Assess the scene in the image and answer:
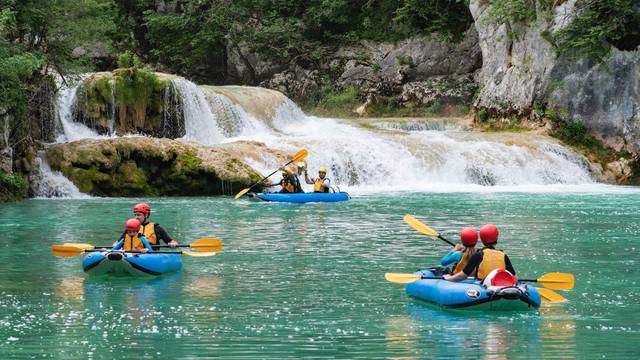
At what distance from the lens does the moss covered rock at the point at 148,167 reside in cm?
2319

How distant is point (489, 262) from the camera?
9.52 metres

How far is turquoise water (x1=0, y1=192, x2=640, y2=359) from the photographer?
811 centimetres

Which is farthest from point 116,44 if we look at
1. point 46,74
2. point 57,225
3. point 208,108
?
point 57,225

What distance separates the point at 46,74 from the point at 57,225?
29.3 ft

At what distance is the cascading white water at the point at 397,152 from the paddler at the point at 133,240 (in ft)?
44.3

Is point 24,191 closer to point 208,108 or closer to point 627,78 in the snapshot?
point 208,108

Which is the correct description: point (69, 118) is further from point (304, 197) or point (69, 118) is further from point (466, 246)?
point (466, 246)

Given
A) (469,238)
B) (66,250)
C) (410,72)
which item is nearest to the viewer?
(469,238)

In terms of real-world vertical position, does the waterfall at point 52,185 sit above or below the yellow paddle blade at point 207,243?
above

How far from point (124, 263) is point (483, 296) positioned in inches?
176

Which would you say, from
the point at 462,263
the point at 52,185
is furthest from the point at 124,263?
the point at 52,185

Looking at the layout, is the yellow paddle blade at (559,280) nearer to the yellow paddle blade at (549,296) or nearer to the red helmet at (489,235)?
the yellow paddle blade at (549,296)

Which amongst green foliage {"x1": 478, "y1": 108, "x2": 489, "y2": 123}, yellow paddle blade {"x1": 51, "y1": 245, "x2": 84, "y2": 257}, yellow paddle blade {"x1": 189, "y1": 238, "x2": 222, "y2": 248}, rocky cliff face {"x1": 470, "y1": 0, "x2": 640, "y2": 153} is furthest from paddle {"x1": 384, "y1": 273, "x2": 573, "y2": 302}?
green foliage {"x1": 478, "y1": 108, "x2": 489, "y2": 123}

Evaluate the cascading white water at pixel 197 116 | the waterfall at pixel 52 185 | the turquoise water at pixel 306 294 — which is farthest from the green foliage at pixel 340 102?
the turquoise water at pixel 306 294
